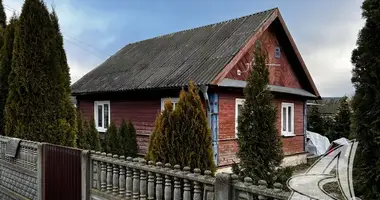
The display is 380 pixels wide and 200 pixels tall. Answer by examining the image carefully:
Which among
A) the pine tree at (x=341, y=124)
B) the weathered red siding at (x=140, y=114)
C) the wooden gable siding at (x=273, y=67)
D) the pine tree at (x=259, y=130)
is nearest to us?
the pine tree at (x=259, y=130)

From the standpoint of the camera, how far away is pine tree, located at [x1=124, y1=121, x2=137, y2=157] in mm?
11984

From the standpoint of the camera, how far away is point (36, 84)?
7.53 m

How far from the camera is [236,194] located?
3.17m

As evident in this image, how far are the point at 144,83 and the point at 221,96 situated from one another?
302 centimetres

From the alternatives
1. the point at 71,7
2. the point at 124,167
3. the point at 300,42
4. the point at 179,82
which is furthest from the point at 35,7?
the point at 300,42

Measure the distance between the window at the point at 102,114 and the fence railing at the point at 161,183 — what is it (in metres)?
9.03

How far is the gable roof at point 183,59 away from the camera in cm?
1032

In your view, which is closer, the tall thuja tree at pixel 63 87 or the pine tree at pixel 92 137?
the tall thuja tree at pixel 63 87

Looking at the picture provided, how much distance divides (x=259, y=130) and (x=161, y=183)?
8.03ft

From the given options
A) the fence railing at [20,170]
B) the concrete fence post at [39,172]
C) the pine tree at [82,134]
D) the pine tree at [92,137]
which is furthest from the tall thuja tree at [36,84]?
the pine tree at [92,137]

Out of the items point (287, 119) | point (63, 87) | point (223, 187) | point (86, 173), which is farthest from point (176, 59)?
point (223, 187)

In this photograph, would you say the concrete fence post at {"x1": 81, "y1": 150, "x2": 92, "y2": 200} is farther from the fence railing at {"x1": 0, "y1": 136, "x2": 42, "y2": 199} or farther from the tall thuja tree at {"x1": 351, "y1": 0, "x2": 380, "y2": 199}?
the tall thuja tree at {"x1": 351, "y1": 0, "x2": 380, "y2": 199}

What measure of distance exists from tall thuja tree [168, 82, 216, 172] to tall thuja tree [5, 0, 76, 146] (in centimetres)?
333

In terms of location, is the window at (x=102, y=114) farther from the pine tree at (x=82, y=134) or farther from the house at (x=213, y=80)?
the pine tree at (x=82, y=134)
